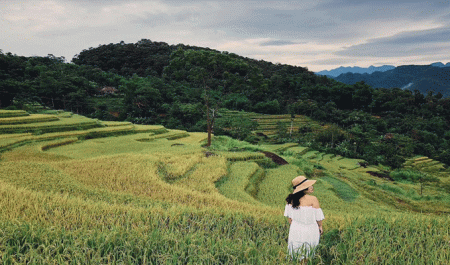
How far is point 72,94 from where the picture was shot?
34188 millimetres

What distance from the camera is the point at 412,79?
167625mm

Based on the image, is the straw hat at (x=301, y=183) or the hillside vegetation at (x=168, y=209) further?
the straw hat at (x=301, y=183)

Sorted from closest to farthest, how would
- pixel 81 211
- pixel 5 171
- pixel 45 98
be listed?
pixel 81 211
pixel 5 171
pixel 45 98

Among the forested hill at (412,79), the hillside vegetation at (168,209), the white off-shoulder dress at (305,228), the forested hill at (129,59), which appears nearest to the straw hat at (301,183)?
the white off-shoulder dress at (305,228)

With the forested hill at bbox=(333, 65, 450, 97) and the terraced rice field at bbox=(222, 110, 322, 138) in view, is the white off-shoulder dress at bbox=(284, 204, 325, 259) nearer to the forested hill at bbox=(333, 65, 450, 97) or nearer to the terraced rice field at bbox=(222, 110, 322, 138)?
the terraced rice field at bbox=(222, 110, 322, 138)

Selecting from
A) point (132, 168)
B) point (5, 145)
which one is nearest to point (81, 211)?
point (132, 168)

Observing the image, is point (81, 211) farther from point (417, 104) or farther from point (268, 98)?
point (417, 104)

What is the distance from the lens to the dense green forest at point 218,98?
16203 millimetres

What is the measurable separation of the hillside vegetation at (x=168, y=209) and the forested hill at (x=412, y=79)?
148435 millimetres

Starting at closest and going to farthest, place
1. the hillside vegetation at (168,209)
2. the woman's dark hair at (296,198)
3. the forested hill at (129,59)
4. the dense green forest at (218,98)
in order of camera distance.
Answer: the hillside vegetation at (168,209) < the woman's dark hair at (296,198) < the dense green forest at (218,98) < the forested hill at (129,59)

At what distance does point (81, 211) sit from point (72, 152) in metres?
9.29

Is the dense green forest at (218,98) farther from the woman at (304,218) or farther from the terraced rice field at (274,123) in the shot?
the woman at (304,218)

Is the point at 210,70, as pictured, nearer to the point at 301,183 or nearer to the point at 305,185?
the point at 301,183

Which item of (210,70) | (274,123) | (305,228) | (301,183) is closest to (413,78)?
(274,123)
